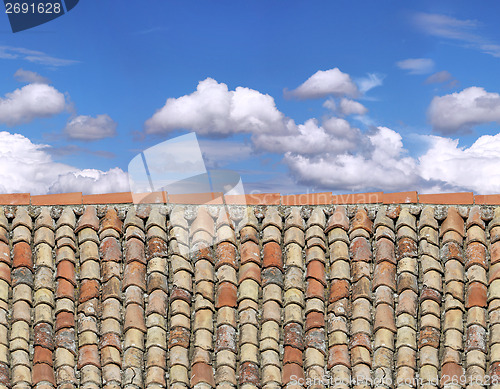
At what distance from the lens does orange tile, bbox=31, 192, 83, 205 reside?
9.09m

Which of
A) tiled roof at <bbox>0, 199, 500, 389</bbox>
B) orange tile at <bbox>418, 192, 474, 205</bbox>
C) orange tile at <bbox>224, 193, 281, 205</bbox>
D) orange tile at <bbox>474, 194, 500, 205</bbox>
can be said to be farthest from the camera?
orange tile at <bbox>224, 193, 281, 205</bbox>

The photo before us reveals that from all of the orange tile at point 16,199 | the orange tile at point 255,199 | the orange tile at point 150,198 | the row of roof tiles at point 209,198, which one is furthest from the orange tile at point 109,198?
the orange tile at point 255,199

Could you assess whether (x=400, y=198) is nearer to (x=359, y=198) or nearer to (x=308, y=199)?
(x=359, y=198)

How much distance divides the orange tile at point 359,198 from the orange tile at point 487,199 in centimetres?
132

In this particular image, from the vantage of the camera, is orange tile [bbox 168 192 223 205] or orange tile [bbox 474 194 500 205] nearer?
orange tile [bbox 474 194 500 205]

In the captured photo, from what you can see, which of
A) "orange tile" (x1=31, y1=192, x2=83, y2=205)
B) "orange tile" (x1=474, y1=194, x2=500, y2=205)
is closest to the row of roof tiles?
"orange tile" (x1=31, y1=192, x2=83, y2=205)

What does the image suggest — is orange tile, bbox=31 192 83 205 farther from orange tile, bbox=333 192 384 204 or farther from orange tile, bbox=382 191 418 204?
orange tile, bbox=382 191 418 204

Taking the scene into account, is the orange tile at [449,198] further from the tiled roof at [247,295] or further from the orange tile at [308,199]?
the orange tile at [308,199]

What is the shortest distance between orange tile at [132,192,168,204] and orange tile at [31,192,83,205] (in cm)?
81

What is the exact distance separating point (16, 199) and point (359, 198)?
4.93m

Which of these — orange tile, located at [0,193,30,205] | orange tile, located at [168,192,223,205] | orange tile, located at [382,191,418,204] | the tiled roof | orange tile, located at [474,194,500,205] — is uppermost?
orange tile, located at [0,193,30,205]

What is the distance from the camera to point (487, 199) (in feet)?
29.0

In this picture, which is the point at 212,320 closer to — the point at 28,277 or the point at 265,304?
the point at 265,304

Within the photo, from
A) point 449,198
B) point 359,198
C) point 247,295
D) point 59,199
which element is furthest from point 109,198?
point 449,198
